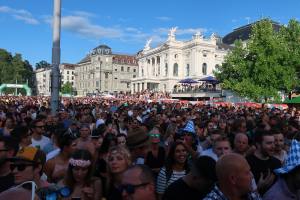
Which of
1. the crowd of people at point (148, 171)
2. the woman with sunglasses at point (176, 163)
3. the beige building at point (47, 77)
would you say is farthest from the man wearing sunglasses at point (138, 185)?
the beige building at point (47, 77)

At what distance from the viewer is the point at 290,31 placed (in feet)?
128

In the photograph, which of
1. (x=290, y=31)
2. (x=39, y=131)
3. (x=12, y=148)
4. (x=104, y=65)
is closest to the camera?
(x=12, y=148)

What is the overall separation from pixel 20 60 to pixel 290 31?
8591 cm

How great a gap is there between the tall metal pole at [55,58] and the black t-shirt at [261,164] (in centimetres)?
916

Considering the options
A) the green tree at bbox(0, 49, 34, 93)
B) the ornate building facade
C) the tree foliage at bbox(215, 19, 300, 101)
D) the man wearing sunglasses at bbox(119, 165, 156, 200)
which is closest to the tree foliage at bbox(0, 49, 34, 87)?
the green tree at bbox(0, 49, 34, 93)

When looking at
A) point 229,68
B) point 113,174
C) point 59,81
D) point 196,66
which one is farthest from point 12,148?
point 196,66

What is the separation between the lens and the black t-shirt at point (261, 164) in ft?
15.2

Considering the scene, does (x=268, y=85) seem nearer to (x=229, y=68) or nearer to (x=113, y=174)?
(x=229, y=68)

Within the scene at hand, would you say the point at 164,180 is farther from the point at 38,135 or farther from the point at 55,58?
the point at 55,58

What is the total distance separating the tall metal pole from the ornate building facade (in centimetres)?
6189

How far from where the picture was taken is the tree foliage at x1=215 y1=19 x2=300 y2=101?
113ft

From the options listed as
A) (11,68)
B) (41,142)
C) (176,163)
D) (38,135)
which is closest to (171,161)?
(176,163)

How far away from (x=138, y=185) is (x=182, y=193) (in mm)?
809

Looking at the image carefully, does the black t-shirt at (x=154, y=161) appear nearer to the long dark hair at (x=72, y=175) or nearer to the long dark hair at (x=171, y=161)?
the long dark hair at (x=171, y=161)
